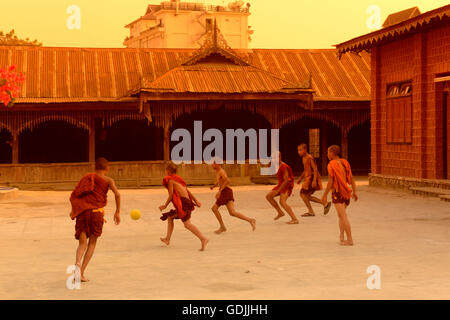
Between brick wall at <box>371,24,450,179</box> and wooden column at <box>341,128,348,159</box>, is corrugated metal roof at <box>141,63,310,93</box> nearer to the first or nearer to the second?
wooden column at <box>341,128,348,159</box>

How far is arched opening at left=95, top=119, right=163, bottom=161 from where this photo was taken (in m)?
29.5

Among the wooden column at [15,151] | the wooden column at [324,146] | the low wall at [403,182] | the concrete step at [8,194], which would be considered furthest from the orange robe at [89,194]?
the wooden column at [324,146]

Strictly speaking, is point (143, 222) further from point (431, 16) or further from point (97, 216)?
point (431, 16)

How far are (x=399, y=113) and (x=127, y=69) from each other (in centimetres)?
1154

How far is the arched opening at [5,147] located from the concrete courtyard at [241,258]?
12.0 metres

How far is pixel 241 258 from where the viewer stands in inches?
402

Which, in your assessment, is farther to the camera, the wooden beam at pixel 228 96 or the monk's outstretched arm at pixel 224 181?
the wooden beam at pixel 228 96

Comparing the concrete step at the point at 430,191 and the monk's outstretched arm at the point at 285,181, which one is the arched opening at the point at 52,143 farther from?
the monk's outstretched arm at the point at 285,181

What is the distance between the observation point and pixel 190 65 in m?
27.8

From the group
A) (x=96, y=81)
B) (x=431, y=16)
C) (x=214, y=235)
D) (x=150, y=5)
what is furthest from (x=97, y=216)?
(x=150, y=5)

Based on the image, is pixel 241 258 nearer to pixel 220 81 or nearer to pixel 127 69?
pixel 220 81

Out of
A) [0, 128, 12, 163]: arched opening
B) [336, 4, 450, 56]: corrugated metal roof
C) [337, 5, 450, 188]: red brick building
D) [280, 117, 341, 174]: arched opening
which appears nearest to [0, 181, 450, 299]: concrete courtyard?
[337, 5, 450, 188]: red brick building

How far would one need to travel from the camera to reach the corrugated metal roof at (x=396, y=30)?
19047 millimetres

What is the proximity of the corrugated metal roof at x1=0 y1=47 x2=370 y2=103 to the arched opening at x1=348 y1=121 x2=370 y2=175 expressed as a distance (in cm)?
274
